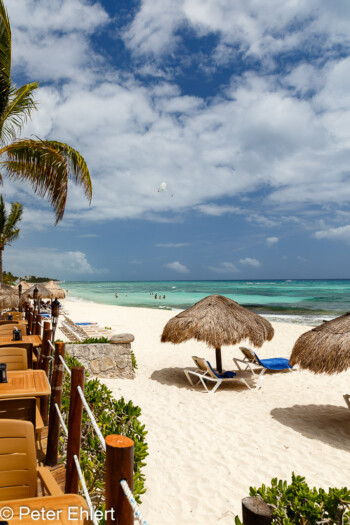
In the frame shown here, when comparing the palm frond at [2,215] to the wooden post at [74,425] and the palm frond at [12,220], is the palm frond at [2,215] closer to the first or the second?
the palm frond at [12,220]

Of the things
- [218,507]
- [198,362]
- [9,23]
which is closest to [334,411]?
[198,362]

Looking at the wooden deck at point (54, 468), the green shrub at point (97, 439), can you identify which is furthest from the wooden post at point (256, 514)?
the wooden deck at point (54, 468)

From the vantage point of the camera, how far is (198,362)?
7.84m

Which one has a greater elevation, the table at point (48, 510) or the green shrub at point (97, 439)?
the table at point (48, 510)

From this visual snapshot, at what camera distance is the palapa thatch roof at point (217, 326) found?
7723 millimetres

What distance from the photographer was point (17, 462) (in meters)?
1.88

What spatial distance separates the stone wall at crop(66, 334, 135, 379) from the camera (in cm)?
786

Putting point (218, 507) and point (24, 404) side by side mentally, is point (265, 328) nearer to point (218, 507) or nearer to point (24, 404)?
point (218, 507)

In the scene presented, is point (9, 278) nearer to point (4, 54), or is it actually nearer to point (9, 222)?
point (9, 222)

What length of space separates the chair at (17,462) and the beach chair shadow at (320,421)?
4.73 metres

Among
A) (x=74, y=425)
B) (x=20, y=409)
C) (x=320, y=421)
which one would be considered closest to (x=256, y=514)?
(x=74, y=425)

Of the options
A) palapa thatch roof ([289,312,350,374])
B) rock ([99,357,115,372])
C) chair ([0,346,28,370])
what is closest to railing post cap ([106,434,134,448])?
chair ([0,346,28,370])

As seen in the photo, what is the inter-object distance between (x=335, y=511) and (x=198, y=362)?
570 cm

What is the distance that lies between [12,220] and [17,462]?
2450 centimetres
